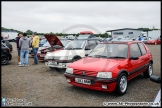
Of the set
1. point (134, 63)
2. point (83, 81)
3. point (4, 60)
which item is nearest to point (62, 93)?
point (83, 81)

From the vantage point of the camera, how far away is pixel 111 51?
5.37 meters

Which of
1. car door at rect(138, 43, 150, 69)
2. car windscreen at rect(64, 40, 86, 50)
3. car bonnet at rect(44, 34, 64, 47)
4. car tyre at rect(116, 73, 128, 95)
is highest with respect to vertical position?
car bonnet at rect(44, 34, 64, 47)

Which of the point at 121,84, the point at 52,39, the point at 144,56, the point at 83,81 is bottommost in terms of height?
the point at 121,84

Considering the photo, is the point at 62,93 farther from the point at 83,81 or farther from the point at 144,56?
the point at 144,56

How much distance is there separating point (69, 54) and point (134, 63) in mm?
3039

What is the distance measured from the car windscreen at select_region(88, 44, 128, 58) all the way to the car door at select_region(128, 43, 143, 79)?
0.24 metres

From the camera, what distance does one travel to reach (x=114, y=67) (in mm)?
4348

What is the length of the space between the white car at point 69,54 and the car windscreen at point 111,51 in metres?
1.74

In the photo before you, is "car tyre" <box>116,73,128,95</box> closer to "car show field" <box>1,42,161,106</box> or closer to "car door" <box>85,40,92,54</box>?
"car show field" <box>1,42,161,106</box>

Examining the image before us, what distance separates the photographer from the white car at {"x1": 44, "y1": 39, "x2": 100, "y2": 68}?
7020mm

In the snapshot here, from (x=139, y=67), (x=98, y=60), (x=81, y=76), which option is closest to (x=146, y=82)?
(x=139, y=67)

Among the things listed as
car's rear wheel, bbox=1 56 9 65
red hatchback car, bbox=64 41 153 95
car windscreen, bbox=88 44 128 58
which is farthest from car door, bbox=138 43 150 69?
car's rear wheel, bbox=1 56 9 65

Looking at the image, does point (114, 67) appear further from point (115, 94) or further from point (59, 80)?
point (59, 80)

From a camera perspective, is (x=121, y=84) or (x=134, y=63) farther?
(x=134, y=63)
